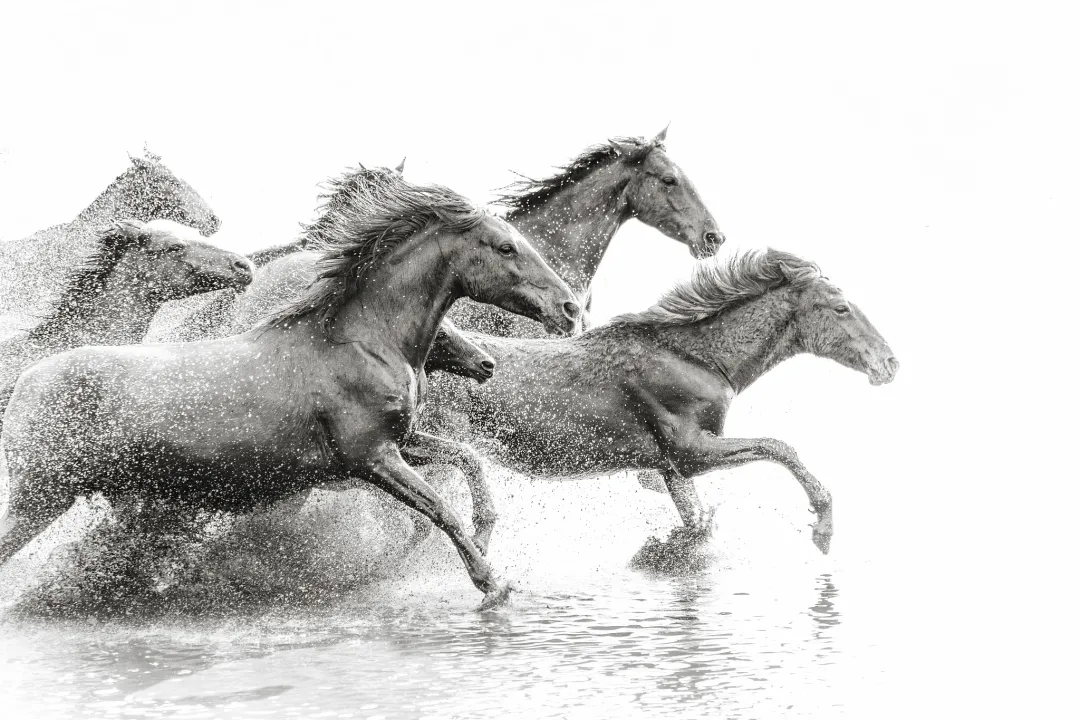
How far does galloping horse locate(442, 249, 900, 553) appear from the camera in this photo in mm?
8391

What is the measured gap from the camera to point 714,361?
28.0 feet

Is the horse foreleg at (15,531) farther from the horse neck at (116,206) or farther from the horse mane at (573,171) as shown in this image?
the horse mane at (573,171)

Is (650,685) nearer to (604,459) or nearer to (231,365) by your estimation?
(231,365)

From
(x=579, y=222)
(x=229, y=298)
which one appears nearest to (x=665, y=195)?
(x=579, y=222)

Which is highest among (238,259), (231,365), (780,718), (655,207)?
(655,207)

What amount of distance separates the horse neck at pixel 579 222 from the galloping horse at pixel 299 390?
8.03 ft

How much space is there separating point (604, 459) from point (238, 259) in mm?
2208

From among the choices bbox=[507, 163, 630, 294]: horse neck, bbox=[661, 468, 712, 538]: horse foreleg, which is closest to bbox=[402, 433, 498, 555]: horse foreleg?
bbox=[661, 468, 712, 538]: horse foreleg

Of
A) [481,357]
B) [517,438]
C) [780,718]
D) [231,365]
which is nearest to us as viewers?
[780,718]

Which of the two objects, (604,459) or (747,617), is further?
(604,459)

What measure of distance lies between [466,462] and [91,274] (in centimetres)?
211

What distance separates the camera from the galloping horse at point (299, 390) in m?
6.64

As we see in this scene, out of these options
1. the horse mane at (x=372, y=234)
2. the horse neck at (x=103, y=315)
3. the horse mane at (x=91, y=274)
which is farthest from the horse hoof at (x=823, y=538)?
the horse mane at (x=91, y=274)

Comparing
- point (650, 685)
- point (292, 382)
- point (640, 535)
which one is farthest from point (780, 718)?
point (640, 535)
